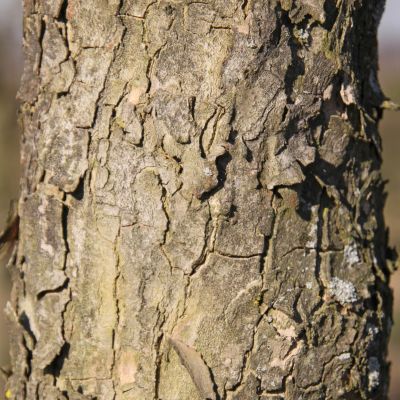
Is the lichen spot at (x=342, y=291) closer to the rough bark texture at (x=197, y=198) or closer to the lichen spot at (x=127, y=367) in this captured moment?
the rough bark texture at (x=197, y=198)

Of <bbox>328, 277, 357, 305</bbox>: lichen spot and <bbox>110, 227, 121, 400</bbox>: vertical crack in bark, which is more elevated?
<bbox>328, 277, 357, 305</bbox>: lichen spot

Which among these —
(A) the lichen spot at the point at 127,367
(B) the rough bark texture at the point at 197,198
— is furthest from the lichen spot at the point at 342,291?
(A) the lichen spot at the point at 127,367

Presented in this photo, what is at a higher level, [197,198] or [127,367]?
[197,198]

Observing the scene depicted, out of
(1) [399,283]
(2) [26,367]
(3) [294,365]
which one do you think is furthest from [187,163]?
(1) [399,283]

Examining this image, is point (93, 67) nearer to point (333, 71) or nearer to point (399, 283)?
point (333, 71)

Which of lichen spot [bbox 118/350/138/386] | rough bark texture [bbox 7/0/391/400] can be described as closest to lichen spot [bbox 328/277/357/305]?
rough bark texture [bbox 7/0/391/400]

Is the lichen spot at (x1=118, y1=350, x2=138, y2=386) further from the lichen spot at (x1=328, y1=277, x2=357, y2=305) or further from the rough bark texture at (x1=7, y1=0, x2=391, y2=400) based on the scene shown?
the lichen spot at (x1=328, y1=277, x2=357, y2=305)

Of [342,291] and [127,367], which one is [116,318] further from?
[342,291]

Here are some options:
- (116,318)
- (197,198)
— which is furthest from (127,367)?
(197,198)
